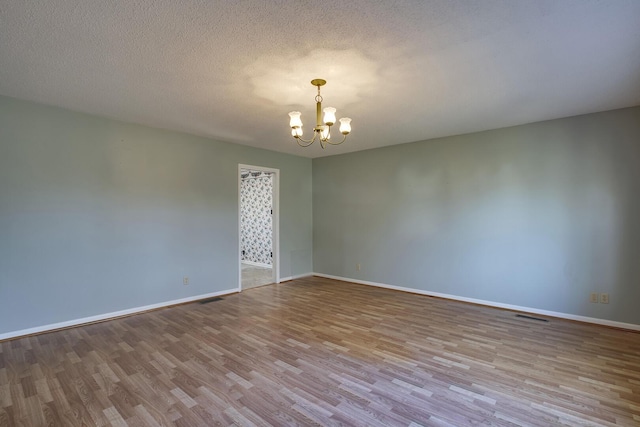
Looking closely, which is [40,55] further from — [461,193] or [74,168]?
[461,193]

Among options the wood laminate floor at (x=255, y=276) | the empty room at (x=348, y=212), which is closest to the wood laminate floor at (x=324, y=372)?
the empty room at (x=348, y=212)

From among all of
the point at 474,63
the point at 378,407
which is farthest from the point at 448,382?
the point at 474,63

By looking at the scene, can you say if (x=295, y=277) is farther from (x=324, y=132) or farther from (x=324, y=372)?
(x=324, y=132)

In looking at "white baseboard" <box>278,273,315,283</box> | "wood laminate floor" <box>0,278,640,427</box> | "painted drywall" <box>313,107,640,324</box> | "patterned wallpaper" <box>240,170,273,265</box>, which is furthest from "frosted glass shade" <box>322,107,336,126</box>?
"patterned wallpaper" <box>240,170,273,265</box>

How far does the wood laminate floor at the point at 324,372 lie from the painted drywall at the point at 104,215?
0.44 m

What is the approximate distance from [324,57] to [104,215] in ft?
10.8

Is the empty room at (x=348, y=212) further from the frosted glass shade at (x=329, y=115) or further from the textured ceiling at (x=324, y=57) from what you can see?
the frosted glass shade at (x=329, y=115)

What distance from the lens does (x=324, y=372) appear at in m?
2.42

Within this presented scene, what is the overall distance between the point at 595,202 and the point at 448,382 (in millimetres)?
2970

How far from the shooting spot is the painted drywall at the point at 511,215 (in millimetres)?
3379

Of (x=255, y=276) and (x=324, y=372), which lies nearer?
(x=324, y=372)

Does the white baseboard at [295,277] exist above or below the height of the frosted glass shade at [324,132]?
below

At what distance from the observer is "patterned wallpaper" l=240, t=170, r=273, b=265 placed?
7160 mm

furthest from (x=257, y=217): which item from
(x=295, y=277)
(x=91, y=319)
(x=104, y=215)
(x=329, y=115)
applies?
(x=329, y=115)
